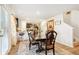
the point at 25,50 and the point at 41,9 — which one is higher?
the point at 41,9

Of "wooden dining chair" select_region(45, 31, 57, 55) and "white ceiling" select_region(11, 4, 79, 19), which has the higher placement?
"white ceiling" select_region(11, 4, 79, 19)

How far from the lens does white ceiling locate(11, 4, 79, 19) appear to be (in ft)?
5.22

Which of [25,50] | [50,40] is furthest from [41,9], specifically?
[25,50]

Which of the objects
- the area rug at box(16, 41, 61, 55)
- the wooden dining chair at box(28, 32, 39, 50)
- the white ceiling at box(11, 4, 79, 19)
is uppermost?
the white ceiling at box(11, 4, 79, 19)

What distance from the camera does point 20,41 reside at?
1.60 metres

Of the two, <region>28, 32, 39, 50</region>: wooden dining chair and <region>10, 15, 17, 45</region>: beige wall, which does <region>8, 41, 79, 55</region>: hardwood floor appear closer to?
<region>10, 15, 17, 45</region>: beige wall

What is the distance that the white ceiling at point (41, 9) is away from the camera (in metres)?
1.59

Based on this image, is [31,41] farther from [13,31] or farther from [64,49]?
[64,49]

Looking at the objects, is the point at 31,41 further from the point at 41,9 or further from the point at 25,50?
the point at 41,9

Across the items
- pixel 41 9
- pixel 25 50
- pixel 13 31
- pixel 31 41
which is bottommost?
pixel 25 50

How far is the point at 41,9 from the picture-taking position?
1607 mm

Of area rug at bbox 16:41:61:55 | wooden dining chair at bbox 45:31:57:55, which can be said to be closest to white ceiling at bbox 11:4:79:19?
wooden dining chair at bbox 45:31:57:55
